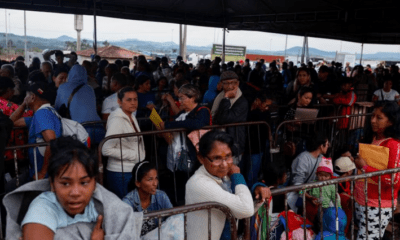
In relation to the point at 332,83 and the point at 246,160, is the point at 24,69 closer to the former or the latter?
the point at 246,160

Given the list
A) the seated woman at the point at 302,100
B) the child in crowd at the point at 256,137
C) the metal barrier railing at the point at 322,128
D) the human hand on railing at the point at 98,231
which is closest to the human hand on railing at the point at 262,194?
the human hand on railing at the point at 98,231

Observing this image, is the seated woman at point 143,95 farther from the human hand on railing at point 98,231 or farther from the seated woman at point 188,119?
the human hand on railing at point 98,231

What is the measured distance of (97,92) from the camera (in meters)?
7.23

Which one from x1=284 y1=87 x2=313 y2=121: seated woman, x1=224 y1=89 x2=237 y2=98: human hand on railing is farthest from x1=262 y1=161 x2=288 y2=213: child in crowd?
x1=284 y1=87 x2=313 y2=121: seated woman

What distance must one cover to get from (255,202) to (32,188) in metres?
1.57

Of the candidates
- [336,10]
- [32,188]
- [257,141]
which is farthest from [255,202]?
[336,10]

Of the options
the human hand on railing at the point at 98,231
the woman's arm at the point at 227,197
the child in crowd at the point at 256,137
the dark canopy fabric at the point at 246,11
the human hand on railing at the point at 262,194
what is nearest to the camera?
the human hand on railing at the point at 98,231

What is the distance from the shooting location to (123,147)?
13.4ft

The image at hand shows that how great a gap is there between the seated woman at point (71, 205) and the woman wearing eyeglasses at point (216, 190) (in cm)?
66

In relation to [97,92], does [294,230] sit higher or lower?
lower

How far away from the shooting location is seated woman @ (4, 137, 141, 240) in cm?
179

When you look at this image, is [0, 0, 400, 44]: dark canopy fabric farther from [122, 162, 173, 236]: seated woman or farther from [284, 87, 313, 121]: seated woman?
[122, 162, 173, 236]: seated woman

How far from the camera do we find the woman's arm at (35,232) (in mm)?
1711

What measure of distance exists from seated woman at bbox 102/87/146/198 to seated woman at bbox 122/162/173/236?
48 centimetres
